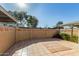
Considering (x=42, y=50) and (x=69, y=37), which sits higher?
(x=69, y=37)

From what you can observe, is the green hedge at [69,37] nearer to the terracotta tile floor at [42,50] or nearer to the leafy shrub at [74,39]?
the leafy shrub at [74,39]

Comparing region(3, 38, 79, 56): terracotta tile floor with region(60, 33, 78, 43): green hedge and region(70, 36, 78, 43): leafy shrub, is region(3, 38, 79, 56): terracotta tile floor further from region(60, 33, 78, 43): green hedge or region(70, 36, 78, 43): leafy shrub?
region(60, 33, 78, 43): green hedge

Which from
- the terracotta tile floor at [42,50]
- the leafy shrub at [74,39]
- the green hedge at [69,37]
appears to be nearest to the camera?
the terracotta tile floor at [42,50]

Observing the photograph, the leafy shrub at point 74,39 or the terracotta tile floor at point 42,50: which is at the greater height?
the leafy shrub at point 74,39

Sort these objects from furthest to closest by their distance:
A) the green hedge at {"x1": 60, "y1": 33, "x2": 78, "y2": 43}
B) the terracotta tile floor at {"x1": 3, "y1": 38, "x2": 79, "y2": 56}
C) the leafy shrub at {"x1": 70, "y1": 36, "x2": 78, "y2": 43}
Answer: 1. the green hedge at {"x1": 60, "y1": 33, "x2": 78, "y2": 43}
2. the leafy shrub at {"x1": 70, "y1": 36, "x2": 78, "y2": 43}
3. the terracotta tile floor at {"x1": 3, "y1": 38, "x2": 79, "y2": 56}

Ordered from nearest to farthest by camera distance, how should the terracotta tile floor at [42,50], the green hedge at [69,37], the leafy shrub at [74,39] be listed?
the terracotta tile floor at [42,50] < the leafy shrub at [74,39] < the green hedge at [69,37]

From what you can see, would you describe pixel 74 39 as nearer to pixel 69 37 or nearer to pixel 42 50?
pixel 69 37

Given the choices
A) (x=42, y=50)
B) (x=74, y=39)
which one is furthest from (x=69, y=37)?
(x=42, y=50)

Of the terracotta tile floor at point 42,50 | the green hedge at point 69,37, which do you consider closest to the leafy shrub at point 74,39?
the green hedge at point 69,37

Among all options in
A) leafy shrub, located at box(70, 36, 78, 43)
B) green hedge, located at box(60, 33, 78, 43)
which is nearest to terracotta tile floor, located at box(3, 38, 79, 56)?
leafy shrub, located at box(70, 36, 78, 43)

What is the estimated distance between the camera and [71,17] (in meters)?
11.5

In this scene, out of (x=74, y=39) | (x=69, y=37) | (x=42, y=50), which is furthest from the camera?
(x=69, y=37)

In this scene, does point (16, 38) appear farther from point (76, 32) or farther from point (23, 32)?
point (76, 32)

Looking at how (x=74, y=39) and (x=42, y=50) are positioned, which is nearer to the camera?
(x=42, y=50)
